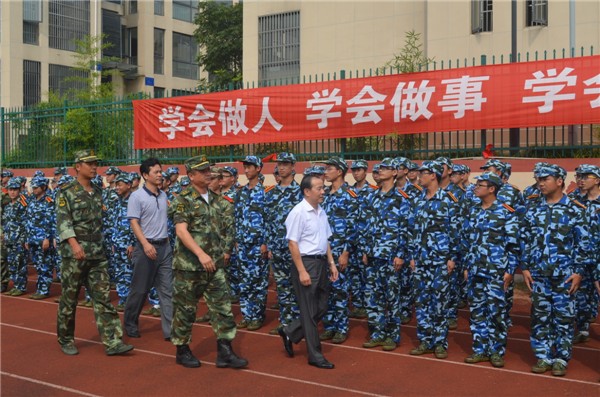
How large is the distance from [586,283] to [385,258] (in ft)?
7.45

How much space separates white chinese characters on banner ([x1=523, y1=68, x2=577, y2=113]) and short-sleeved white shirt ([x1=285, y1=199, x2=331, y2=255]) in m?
5.54

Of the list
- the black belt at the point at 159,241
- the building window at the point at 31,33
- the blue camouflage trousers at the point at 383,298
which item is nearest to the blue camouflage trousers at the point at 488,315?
the blue camouflage trousers at the point at 383,298

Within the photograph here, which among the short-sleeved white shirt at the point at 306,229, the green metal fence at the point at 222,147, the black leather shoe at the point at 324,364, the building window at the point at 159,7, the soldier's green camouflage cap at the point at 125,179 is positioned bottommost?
the black leather shoe at the point at 324,364

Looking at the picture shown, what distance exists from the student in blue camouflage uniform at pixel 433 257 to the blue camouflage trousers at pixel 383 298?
0.93ft

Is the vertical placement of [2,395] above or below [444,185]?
below

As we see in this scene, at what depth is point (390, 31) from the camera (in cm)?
1961

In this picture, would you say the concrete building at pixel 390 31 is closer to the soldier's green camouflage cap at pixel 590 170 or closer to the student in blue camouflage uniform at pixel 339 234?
the soldier's green camouflage cap at pixel 590 170

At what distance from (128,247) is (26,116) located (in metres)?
10.4

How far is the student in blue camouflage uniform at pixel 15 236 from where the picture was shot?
11.0m

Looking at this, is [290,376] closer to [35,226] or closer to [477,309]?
[477,309]

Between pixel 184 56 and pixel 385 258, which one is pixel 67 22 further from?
pixel 385 258

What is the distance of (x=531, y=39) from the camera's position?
55.8 feet

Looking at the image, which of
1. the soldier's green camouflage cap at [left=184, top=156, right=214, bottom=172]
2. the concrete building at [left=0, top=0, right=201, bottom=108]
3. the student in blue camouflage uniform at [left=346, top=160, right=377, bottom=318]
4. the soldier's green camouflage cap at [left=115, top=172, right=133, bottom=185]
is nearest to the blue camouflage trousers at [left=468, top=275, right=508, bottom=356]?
the student in blue camouflage uniform at [left=346, top=160, right=377, bottom=318]

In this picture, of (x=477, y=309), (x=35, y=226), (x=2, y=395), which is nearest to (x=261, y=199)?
(x=477, y=309)
